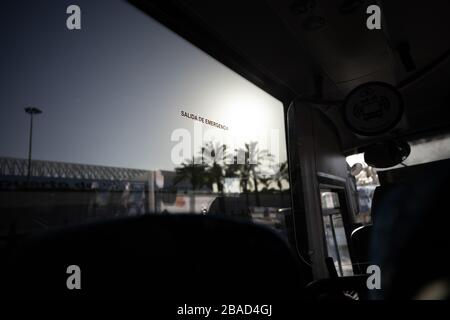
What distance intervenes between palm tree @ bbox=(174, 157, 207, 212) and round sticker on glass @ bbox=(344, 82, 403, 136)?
203cm

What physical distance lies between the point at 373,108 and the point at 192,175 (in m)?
2.26

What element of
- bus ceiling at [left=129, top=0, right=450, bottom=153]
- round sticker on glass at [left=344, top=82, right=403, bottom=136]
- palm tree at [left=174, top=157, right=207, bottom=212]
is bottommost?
palm tree at [left=174, top=157, right=207, bottom=212]

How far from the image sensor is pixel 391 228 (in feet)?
4.87

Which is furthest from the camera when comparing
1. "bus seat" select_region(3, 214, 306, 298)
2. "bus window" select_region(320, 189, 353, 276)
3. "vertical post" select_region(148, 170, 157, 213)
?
"bus window" select_region(320, 189, 353, 276)

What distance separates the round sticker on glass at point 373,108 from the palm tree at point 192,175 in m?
2.03

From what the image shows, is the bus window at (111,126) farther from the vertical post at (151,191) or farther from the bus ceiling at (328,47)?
the bus ceiling at (328,47)

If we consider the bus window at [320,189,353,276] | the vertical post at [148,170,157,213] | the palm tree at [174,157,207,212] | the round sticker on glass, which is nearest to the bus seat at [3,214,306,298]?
the vertical post at [148,170,157,213]

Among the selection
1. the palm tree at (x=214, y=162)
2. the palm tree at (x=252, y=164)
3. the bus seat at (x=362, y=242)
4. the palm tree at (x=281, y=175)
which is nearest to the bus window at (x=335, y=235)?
the palm tree at (x=281, y=175)

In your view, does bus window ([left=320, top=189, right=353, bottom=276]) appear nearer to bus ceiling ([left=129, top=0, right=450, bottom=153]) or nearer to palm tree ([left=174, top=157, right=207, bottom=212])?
bus ceiling ([left=129, top=0, right=450, bottom=153])

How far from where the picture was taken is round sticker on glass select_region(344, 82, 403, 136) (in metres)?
2.78

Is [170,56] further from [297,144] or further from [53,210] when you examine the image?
[297,144]

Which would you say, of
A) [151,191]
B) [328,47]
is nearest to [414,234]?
[151,191]

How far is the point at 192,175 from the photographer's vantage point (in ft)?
5.79
